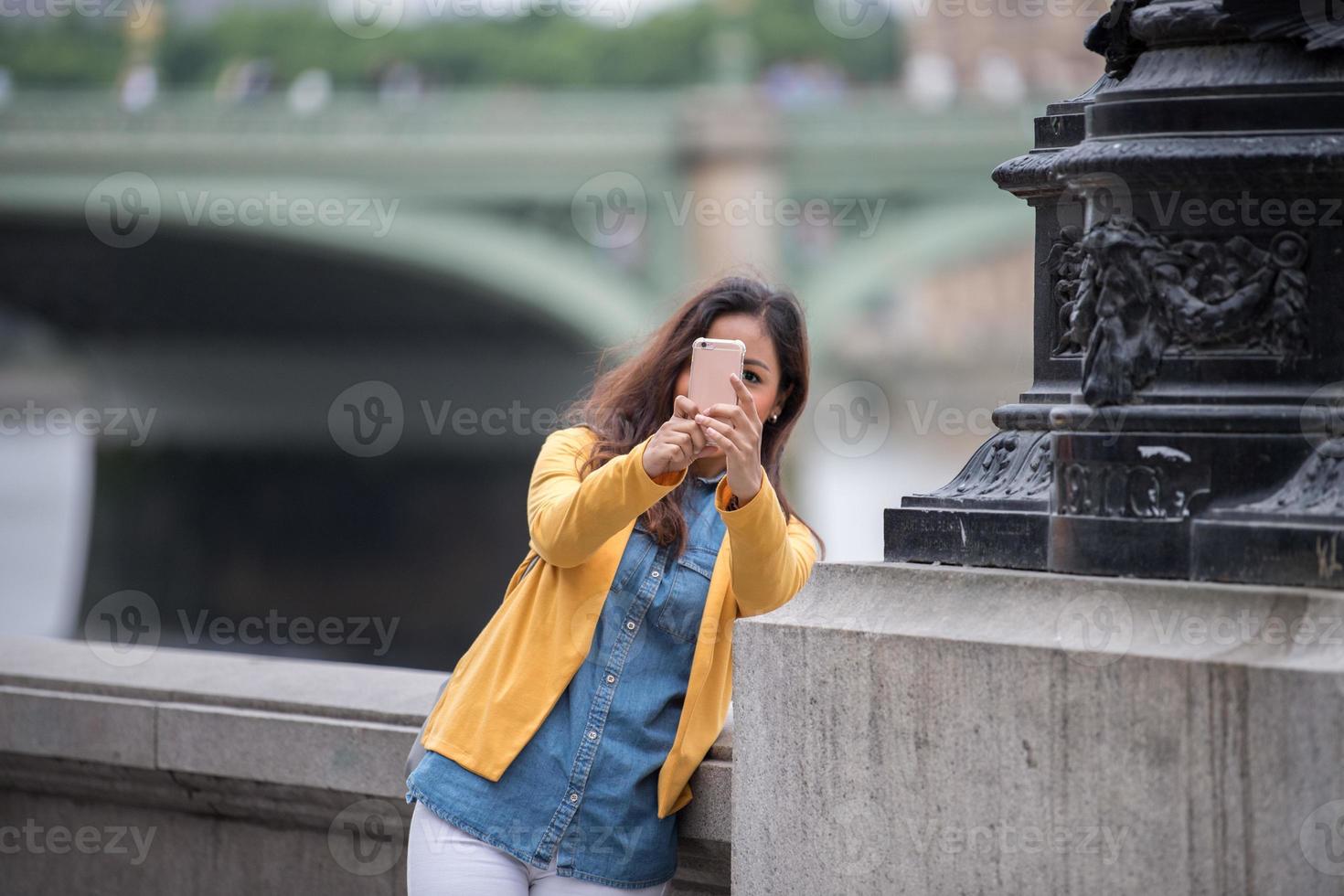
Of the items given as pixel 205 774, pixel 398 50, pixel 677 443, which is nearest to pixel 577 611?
pixel 677 443

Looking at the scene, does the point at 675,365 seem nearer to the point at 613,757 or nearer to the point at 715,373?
the point at 715,373

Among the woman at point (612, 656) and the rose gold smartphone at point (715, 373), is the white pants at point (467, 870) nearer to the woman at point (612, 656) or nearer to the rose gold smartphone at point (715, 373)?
the woman at point (612, 656)

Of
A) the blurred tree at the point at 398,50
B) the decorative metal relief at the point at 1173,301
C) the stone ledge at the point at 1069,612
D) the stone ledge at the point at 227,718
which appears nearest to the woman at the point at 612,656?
the stone ledge at the point at 1069,612

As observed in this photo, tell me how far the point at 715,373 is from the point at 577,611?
0.47 m

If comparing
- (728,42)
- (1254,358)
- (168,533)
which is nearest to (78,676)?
(1254,358)

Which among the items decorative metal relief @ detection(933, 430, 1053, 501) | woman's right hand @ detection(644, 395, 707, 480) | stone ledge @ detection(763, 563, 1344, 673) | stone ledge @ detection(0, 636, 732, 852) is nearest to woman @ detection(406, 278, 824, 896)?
woman's right hand @ detection(644, 395, 707, 480)

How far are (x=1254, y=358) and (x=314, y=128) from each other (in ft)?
61.3

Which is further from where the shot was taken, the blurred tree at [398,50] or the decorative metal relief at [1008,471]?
the blurred tree at [398,50]

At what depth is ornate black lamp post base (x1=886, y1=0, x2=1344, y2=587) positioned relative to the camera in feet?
8.01

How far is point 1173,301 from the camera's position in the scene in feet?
8.23

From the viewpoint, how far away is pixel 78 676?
4.23m

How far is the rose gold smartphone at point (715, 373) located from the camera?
8.82 ft

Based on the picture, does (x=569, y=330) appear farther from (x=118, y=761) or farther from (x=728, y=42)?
(x=118, y=761)

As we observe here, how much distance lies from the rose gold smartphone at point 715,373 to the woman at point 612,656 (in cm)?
2
